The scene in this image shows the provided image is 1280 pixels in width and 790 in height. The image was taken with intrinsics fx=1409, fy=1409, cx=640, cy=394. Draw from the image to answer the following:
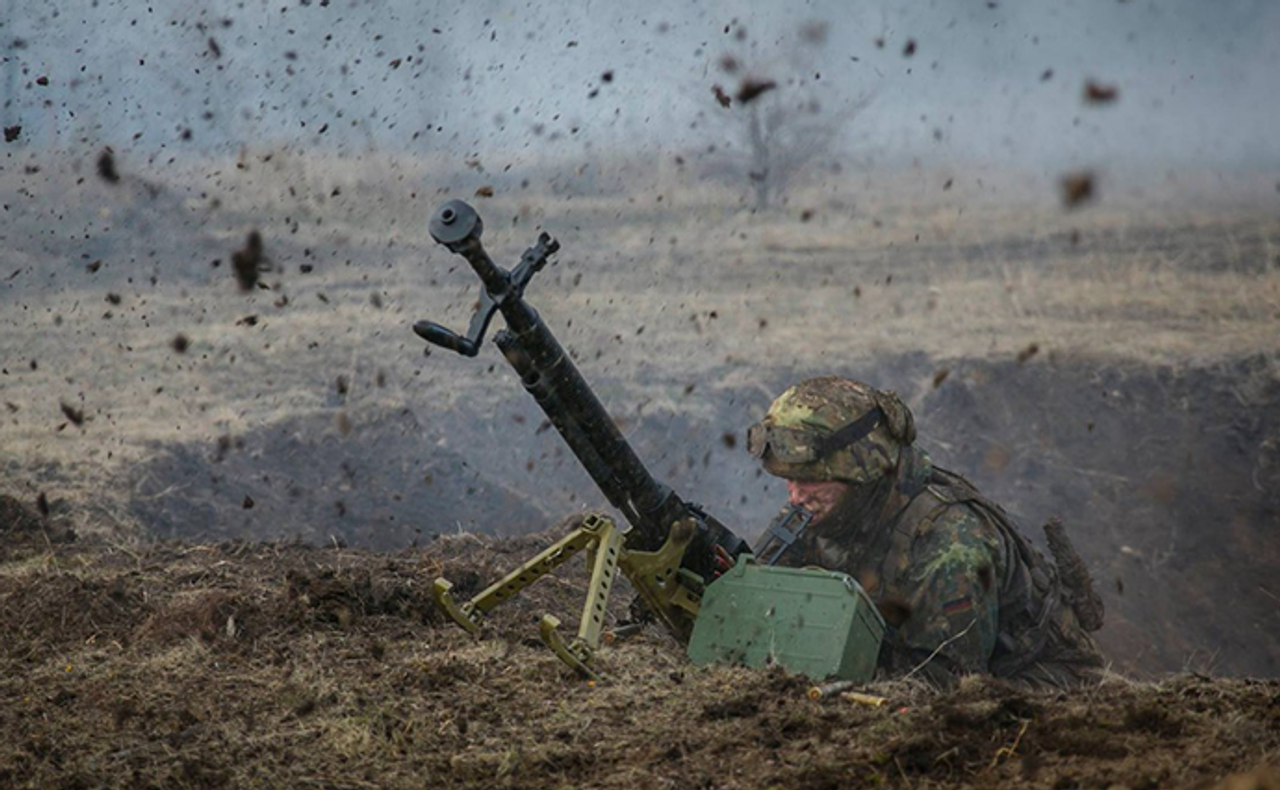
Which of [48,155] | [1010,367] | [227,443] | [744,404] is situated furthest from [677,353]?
[48,155]

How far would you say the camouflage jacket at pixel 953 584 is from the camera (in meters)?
A: 6.15

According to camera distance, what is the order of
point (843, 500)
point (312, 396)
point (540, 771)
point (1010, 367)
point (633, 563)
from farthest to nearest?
1. point (1010, 367)
2. point (312, 396)
3. point (843, 500)
4. point (633, 563)
5. point (540, 771)

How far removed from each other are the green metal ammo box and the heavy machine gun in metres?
0.16

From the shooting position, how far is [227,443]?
12023 millimetres

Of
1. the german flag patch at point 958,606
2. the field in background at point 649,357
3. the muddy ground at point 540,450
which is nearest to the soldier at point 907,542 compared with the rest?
the german flag patch at point 958,606

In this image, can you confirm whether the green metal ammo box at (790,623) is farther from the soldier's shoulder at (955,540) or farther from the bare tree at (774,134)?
the bare tree at (774,134)

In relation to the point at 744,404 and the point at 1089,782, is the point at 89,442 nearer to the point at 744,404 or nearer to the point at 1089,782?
the point at 744,404

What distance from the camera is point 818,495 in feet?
21.8

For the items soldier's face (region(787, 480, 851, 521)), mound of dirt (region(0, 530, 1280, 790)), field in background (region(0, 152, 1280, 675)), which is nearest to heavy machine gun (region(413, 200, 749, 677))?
mound of dirt (region(0, 530, 1280, 790))

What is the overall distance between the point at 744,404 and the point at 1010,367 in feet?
9.09

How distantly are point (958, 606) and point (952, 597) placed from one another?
1.9 inches

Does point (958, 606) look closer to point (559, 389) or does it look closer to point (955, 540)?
point (955, 540)

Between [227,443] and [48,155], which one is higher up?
[48,155]

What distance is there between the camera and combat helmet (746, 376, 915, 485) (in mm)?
6527
